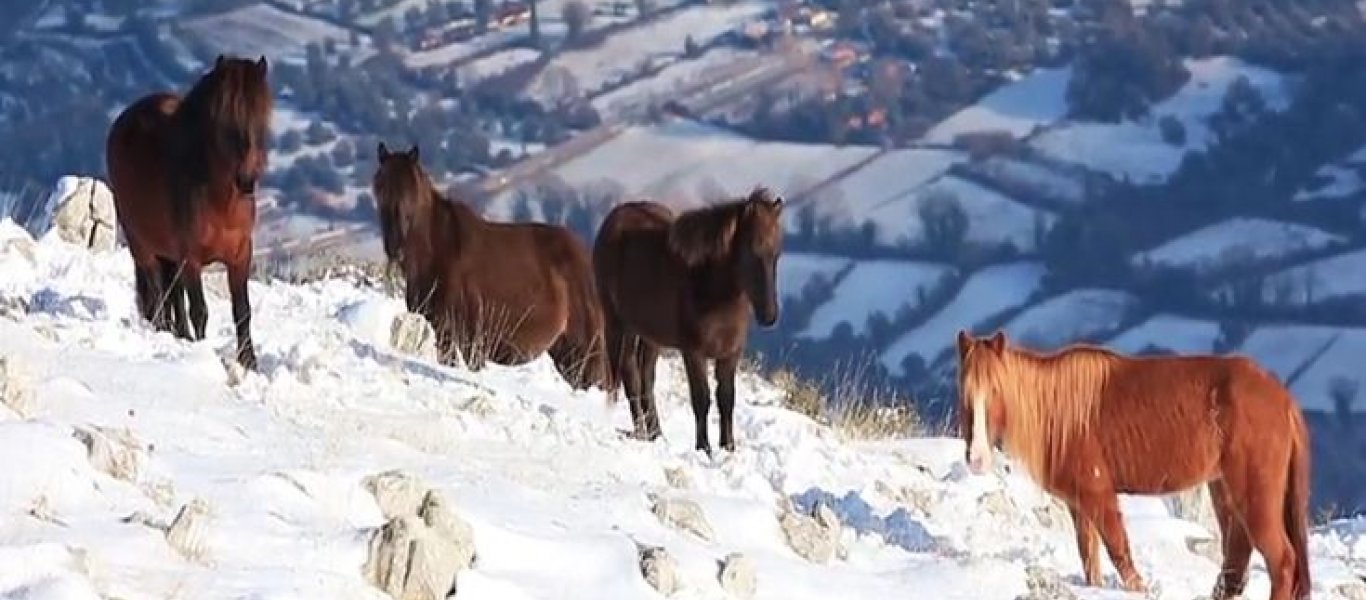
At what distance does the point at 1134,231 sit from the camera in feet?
243

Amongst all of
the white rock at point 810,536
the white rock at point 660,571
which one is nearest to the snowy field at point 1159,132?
the white rock at point 810,536

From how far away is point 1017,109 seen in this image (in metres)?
85.4

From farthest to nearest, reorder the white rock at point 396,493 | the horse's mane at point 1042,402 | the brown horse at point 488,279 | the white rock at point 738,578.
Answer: the brown horse at point 488,279, the horse's mane at point 1042,402, the white rock at point 738,578, the white rock at point 396,493

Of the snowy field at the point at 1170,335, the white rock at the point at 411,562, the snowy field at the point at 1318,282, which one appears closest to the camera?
the white rock at the point at 411,562

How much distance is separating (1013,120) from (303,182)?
24.1m

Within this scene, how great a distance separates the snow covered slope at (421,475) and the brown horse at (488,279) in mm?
854

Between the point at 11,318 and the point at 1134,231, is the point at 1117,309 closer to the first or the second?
the point at 1134,231

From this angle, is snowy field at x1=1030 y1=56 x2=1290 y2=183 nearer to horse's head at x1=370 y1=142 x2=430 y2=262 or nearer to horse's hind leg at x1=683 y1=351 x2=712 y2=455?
horse's head at x1=370 y1=142 x2=430 y2=262

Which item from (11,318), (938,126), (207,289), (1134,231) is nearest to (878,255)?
(1134,231)

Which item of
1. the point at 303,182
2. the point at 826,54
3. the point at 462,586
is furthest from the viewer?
the point at 826,54

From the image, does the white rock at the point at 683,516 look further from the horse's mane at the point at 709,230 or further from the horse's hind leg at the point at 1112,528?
the horse's mane at the point at 709,230

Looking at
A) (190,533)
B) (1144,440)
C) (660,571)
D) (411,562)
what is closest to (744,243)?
(1144,440)

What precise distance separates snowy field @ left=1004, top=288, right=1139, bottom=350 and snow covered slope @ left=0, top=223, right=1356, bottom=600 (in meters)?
44.5

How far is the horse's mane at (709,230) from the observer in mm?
12406
